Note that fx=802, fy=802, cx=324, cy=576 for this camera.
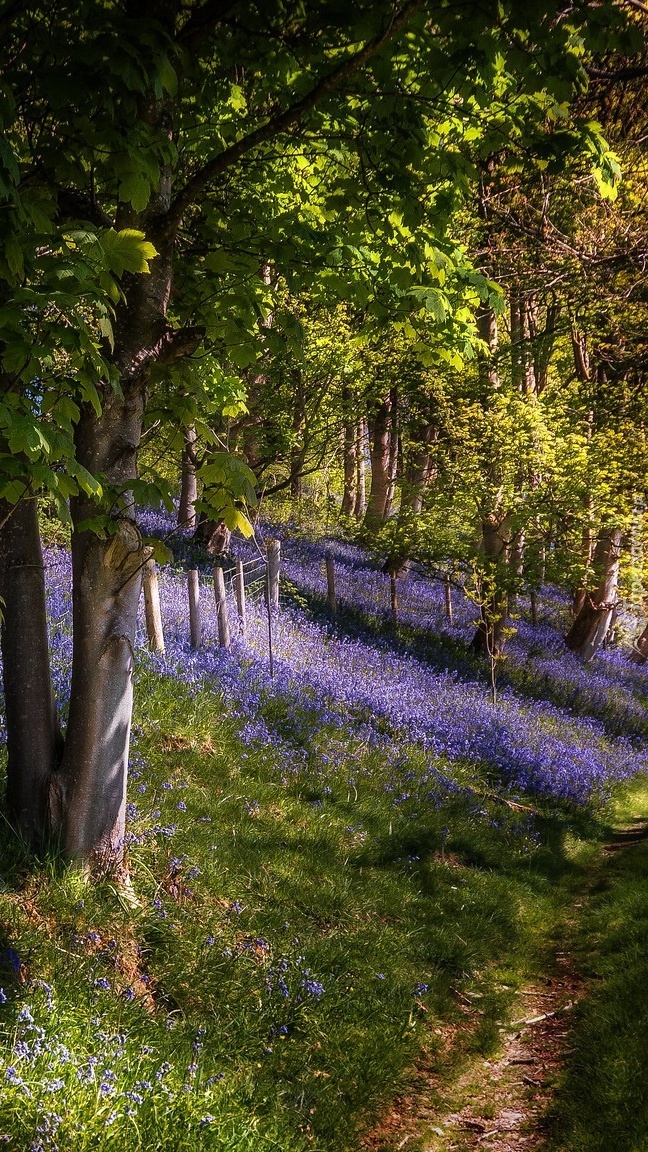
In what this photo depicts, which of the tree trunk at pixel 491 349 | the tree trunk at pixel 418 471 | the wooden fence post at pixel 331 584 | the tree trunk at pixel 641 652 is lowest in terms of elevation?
the tree trunk at pixel 641 652

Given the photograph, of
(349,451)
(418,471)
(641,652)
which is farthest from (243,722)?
(349,451)

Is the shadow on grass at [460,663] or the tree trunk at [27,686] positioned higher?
the tree trunk at [27,686]

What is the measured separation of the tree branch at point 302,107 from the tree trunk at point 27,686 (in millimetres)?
2025

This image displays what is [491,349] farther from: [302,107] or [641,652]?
[641,652]

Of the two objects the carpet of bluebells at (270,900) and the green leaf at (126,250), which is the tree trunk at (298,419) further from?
the green leaf at (126,250)

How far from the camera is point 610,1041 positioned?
5.35m

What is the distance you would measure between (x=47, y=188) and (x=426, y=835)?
646 centimetres

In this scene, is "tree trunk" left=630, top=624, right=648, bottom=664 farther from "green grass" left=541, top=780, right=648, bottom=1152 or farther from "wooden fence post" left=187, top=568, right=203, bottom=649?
"wooden fence post" left=187, top=568, right=203, bottom=649

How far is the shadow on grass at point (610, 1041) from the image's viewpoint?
4469mm

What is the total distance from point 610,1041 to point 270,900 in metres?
2.46

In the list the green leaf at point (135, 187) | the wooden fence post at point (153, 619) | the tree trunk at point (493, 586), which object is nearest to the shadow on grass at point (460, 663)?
the tree trunk at point (493, 586)

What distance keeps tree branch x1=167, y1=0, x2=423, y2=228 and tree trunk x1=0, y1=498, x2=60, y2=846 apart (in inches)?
79.7

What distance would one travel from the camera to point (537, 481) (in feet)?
47.8

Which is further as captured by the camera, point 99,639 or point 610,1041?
point 610,1041
